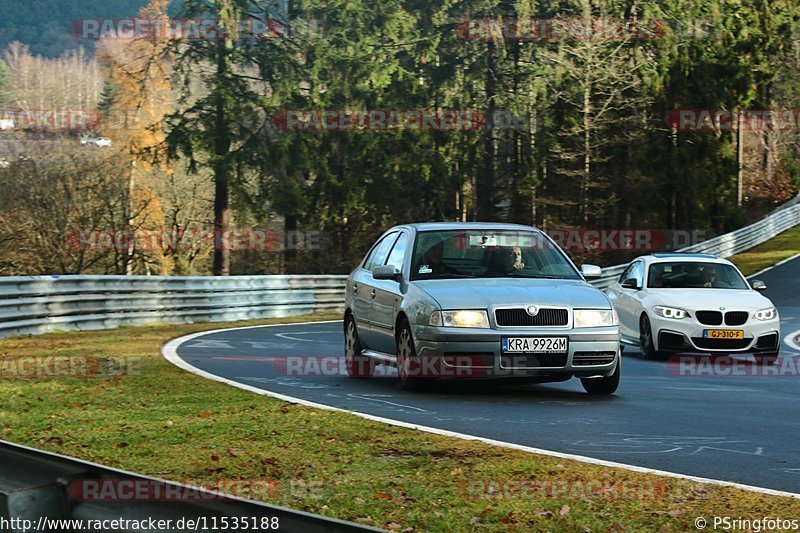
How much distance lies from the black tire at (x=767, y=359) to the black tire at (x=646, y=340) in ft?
4.45

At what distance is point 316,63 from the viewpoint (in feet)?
176

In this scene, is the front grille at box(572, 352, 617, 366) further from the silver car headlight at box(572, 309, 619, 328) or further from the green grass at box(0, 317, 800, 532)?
the green grass at box(0, 317, 800, 532)

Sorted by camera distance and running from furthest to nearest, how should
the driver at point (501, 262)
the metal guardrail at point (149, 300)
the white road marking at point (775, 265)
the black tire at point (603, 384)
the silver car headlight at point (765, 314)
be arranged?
1. the white road marking at point (775, 265)
2. the metal guardrail at point (149, 300)
3. the silver car headlight at point (765, 314)
4. the driver at point (501, 262)
5. the black tire at point (603, 384)

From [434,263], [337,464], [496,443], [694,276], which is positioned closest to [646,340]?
[694,276]

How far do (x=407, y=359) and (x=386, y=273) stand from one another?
964mm

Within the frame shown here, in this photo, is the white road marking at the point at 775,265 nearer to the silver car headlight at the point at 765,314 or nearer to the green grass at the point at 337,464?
the silver car headlight at the point at 765,314

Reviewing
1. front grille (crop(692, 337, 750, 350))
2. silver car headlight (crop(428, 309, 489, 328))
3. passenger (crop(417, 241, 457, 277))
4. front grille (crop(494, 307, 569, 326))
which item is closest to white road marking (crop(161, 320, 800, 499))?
silver car headlight (crop(428, 309, 489, 328))

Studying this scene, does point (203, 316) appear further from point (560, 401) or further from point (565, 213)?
point (565, 213)

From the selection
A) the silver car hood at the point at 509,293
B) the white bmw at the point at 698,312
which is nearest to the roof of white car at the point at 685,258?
the white bmw at the point at 698,312

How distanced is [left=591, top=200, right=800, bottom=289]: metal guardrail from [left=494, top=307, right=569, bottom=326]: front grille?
27416 mm

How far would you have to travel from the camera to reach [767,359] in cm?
1820

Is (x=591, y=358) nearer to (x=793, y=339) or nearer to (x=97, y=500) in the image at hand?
(x=97, y=500)

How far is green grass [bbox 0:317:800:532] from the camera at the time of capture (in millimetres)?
6312

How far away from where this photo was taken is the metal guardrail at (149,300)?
21.0 m
